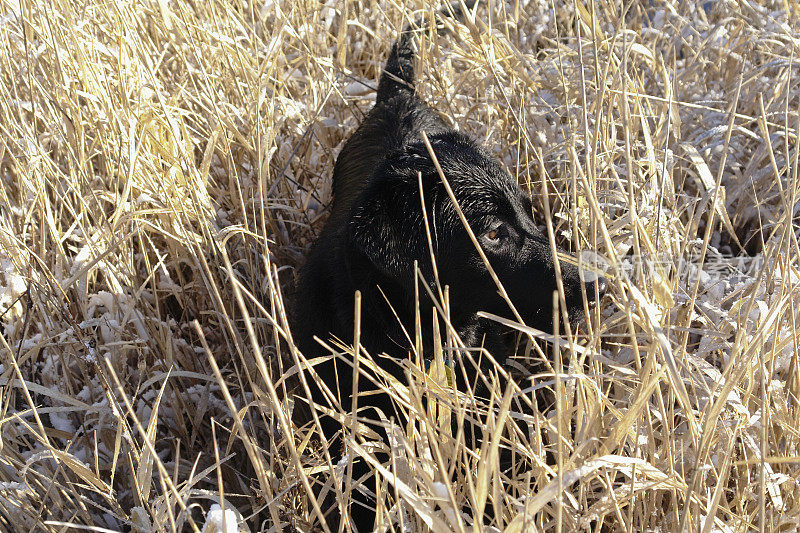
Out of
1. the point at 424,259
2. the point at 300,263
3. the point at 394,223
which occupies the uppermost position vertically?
the point at 394,223

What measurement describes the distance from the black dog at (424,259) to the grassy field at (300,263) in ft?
0.48

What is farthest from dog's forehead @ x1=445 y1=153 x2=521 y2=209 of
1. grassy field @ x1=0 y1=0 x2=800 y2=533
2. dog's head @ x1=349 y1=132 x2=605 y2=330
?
grassy field @ x1=0 y1=0 x2=800 y2=533

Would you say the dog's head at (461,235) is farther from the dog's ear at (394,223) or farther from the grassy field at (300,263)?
the grassy field at (300,263)

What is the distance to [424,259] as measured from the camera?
2021mm

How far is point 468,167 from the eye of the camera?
2.10 metres

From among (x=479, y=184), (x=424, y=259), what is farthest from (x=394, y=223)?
(x=479, y=184)

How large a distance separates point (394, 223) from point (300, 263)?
115cm

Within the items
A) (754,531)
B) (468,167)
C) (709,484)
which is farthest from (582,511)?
(468,167)

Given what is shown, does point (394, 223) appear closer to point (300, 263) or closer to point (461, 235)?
point (461, 235)

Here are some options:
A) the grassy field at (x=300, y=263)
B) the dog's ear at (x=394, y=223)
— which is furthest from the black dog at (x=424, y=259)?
the grassy field at (x=300, y=263)

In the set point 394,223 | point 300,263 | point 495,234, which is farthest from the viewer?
point 300,263

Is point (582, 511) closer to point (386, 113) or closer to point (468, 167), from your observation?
point (468, 167)

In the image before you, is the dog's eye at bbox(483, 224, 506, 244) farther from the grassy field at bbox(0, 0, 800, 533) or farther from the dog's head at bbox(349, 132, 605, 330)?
the grassy field at bbox(0, 0, 800, 533)

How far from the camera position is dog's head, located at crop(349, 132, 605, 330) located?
6.53ft
